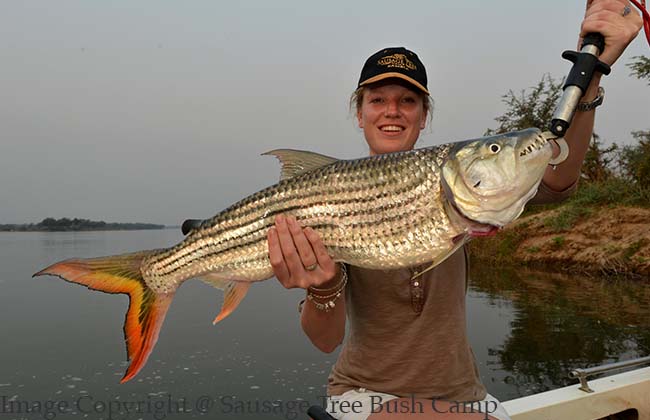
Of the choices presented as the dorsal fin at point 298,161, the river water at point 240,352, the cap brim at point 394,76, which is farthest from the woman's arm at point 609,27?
the river water at point 240,352

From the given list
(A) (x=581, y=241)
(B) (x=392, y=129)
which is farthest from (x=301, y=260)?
(A) (x=581, y=241)

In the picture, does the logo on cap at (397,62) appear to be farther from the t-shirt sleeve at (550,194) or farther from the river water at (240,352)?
the river water at (240,352)

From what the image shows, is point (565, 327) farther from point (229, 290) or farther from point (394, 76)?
point (229, 290)

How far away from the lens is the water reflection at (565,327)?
9016 mm

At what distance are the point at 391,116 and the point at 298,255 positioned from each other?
1.31 meters

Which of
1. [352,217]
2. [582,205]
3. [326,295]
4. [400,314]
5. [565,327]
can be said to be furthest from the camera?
[582,205]

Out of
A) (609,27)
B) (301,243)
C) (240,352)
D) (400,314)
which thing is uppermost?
(609,27)

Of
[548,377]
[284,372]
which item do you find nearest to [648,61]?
[548,377]

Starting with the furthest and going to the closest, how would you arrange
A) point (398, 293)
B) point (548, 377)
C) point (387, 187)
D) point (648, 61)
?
1. point (648, 61)
2. point (548, 377)
3. point (398, 293)
4. point (387, 187)

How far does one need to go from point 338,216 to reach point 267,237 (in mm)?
442

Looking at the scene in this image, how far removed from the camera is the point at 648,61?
22.7 metres

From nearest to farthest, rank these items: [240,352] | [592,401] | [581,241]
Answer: [592,401]
[240,352]
[581,241]

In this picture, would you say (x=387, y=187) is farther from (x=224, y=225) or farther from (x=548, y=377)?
(x=548, y=377)

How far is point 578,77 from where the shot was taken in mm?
2283
